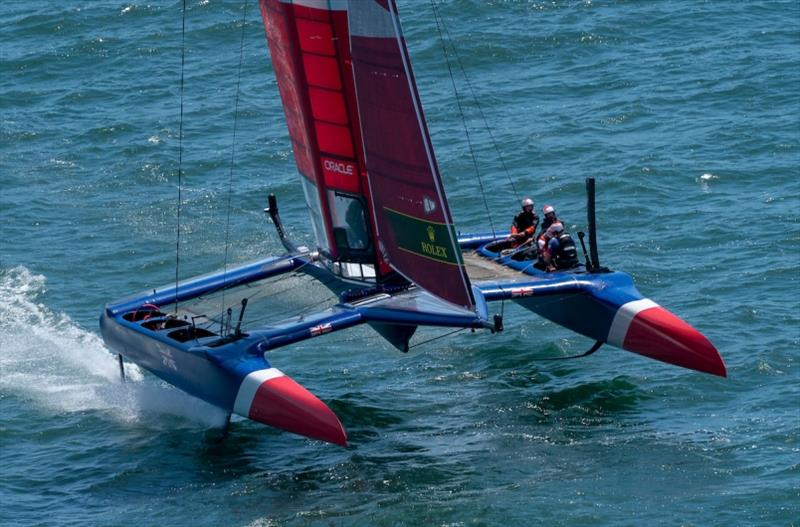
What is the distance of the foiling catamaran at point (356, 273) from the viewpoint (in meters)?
18.4

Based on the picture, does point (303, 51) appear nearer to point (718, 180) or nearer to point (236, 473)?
point (236, 473)

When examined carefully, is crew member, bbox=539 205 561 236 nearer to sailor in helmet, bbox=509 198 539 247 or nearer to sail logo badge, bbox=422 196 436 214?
sailor in helmet, bbox=509 198 539 247

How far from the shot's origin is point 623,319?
68.4 ft

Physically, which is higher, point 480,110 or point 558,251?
point 558,251

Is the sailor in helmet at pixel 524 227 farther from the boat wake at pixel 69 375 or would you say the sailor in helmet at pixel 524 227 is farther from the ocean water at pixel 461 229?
the boat wake at pixel 69 375

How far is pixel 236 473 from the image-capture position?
739 inches

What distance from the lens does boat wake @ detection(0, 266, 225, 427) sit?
21.1 meters

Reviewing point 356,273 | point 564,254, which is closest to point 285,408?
point 356,273

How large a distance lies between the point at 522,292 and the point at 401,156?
10.1 feet

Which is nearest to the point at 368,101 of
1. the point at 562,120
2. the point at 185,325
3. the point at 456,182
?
the point at 185,325

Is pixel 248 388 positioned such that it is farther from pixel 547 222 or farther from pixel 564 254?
pixel 547 222

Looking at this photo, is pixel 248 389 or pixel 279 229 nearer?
pixel 248 389

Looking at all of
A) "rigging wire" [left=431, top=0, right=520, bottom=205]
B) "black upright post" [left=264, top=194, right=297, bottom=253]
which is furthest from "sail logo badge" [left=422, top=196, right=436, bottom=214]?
"rigging wire" [left=431, top=0, right=520, bottom=205]

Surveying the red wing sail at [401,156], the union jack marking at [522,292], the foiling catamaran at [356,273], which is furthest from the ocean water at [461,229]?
the red wing sail at [401,156]
